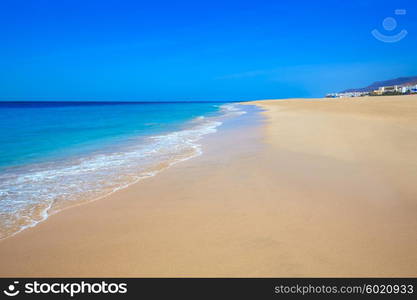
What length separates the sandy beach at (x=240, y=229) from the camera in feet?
7.72

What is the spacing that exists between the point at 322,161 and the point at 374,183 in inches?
62.1

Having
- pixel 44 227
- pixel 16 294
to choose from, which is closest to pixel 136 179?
pixel 44 227

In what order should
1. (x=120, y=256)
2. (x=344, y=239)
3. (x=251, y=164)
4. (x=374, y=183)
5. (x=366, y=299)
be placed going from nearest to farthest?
(x=366, y=299), (x=120, y=256), (x=344, y=239), (x=374, y=183), (x=251, y=164)

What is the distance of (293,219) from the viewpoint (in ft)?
10.5

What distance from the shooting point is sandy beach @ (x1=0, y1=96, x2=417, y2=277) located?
235cm

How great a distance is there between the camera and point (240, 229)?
3000 millimetres

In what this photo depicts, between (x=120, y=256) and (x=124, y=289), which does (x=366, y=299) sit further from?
(x=120, y=256)

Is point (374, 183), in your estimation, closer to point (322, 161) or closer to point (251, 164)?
point (322, 161)

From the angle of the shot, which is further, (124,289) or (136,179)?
(136,179)

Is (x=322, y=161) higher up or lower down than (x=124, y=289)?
higher up

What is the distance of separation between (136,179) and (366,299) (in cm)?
424

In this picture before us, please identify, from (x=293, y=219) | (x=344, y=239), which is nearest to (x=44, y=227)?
(x=293, y=219)

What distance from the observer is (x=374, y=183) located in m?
4.40

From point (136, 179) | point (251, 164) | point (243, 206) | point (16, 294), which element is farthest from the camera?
point (251, 164)
